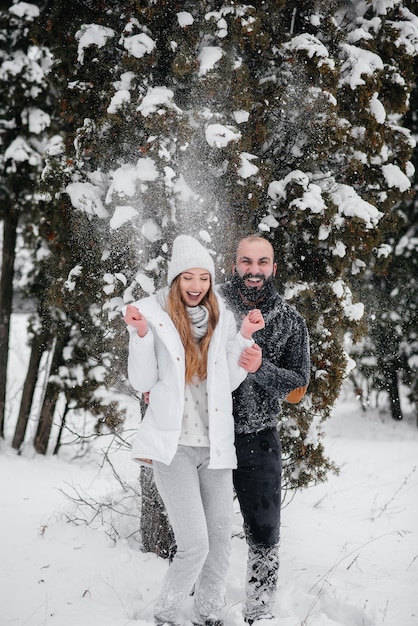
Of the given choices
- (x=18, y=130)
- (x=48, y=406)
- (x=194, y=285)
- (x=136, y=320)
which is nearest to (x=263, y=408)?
(x=194, y=285)

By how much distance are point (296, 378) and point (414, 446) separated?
22.9 feet

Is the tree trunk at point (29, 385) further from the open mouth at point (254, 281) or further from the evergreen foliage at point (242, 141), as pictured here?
the open mouth at point (254, 281)

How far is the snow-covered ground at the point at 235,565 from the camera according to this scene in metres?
3.23

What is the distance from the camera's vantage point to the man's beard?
3.14 meters

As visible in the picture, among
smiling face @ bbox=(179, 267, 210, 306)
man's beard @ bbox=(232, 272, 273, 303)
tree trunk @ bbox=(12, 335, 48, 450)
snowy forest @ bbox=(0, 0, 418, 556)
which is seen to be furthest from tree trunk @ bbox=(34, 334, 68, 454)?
smiling face @ bbox=(179, 267, 210, 306)

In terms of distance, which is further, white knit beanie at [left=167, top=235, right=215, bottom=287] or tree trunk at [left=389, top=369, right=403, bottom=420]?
tree trunk at [left=389, top=369, right=403, bottom=420]

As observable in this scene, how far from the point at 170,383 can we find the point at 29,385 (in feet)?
18.7

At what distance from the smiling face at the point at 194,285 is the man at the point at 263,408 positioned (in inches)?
12.9

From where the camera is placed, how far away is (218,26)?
3848 mm

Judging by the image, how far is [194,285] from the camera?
287cm

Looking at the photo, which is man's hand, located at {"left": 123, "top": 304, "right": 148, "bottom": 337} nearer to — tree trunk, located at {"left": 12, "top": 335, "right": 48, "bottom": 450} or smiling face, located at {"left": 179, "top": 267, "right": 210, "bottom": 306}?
smiling face, located at {"left": 179, "top": 267, "right": 210, "bottom": 306}

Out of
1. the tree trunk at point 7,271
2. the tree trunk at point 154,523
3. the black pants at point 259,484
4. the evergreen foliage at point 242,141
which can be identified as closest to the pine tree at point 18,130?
the tree trunk at point 7,271

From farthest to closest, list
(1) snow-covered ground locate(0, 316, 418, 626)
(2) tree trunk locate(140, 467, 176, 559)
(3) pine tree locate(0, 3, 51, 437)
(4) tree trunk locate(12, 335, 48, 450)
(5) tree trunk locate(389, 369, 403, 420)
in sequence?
(5) tree trunk locate(389, 369, 403, 420) → (4) tree trunk locate(12, 335, 48, 450) → (3) pine tree locate(0, 3, 51, 437) → (2) tree trunk locate(140, 467, 176, 559) → (1) snow-covered ground locate(0, 316, 418, 626)

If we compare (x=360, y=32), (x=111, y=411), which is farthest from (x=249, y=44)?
(x=111, y=411)
